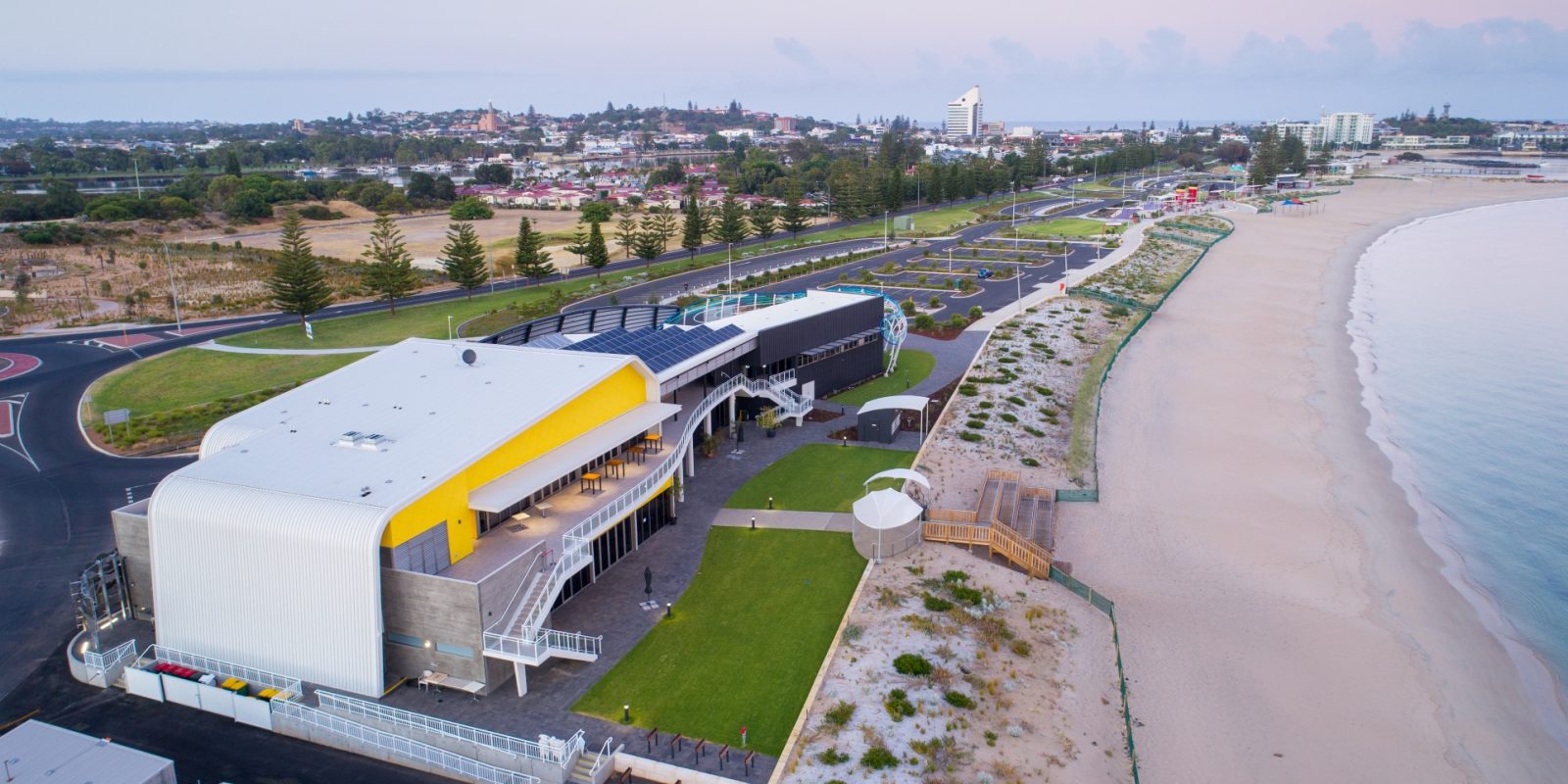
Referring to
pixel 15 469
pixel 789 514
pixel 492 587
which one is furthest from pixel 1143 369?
pixel 15 469

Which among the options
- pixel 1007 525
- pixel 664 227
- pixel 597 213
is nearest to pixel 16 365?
pixel 664 227

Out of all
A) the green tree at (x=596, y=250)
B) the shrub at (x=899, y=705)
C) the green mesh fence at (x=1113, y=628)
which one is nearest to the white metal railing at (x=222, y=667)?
the shrub at (x=899, y=705)

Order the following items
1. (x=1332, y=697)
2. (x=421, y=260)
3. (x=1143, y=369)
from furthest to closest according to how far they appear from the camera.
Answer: (x=421, y=260), (x=1143, y=369), (x=1332, y=697)

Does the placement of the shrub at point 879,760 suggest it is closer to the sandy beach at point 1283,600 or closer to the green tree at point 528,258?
the sandy beach at point 1283,600

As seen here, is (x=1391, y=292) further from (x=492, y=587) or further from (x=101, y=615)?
(x=101, y=615)

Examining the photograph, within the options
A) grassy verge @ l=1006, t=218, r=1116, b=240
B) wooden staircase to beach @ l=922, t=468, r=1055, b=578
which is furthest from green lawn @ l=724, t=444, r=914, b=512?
grassy verge @ l=1006, t=218, r=1116, b=240

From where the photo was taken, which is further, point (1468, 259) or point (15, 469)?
point (1468, 259)

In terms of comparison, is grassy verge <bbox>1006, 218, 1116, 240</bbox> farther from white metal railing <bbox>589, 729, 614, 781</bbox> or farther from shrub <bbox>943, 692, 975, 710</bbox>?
white metal railing <bbox>589, 729, 614, 781</bbox>
